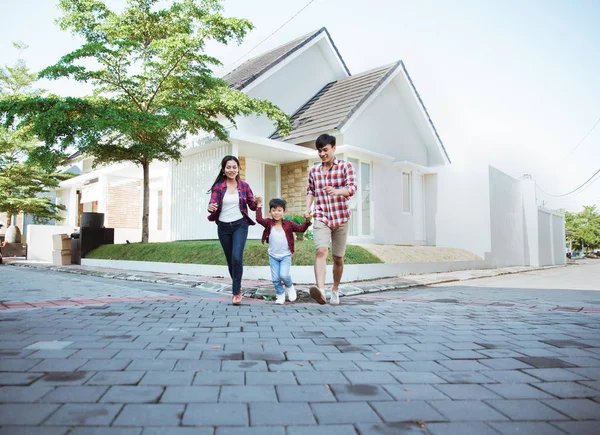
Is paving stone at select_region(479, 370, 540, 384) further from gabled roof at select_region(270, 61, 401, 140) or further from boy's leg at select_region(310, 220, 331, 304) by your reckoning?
gabled roof at select_region(270, 61, 401, 140)

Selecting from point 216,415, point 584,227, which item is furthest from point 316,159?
point 584,227

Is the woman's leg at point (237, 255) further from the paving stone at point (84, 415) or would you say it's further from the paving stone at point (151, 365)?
Result: the paving stone at point (84, 415)

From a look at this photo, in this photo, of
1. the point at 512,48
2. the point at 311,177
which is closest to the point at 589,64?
the point at 512,48

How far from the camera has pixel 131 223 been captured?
16906mm

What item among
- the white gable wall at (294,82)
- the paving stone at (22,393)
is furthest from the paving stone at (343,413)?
the white gable wall at (294,82)

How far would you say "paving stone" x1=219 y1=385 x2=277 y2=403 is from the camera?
5.72 ft

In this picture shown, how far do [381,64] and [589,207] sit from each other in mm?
53562

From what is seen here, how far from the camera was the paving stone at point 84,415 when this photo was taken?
1472 millimetres

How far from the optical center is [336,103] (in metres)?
13.1

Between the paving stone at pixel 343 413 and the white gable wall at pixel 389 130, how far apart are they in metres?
11.1

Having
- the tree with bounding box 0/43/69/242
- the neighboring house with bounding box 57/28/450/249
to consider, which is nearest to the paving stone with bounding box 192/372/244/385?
the neighboring house with bounding box 57/28/450/249

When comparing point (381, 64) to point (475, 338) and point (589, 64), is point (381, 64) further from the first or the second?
point (475, 338)

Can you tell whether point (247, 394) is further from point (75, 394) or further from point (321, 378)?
point (75, 394)

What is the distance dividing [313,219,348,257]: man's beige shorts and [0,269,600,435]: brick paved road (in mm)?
1227
